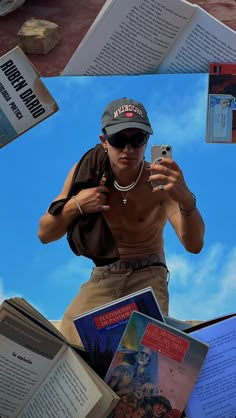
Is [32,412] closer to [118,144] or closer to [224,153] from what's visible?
[118,144]

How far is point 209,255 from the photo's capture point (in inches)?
79.1

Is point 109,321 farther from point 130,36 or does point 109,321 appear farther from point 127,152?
point 130,36

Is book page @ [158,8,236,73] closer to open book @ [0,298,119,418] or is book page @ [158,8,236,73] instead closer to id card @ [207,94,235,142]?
id card @ [207,94,235,142]

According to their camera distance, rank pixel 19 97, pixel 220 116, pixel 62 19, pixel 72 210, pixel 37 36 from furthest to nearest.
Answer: pixel 62 19, pixel 37 36, pixel 220 116, pixel 19 97, pixel 72 210

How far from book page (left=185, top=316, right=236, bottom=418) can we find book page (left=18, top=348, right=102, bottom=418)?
239mm

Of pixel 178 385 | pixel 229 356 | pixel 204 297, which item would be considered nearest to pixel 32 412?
pixel 178 385

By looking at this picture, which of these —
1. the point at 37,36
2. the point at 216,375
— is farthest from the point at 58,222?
the point at 37,36

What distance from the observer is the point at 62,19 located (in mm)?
4055

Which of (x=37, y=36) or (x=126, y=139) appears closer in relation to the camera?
(x=126, y=139)

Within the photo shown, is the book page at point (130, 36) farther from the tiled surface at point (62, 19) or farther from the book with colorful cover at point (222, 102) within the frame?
the tiled surface at point (62, 19)

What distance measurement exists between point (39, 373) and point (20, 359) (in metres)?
0.05

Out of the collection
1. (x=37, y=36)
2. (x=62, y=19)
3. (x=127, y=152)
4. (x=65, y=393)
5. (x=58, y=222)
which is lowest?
(x=65, y=393)

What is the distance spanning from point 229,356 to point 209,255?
714 millimetres

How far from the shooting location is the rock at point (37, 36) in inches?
142
